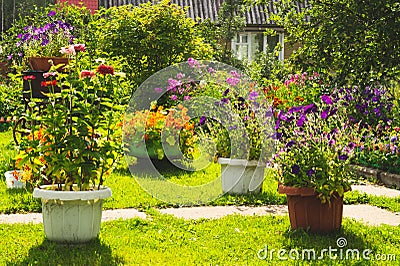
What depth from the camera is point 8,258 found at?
4160mm

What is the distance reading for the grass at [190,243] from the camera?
4.18 m

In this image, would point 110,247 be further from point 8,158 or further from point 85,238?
point 8,158

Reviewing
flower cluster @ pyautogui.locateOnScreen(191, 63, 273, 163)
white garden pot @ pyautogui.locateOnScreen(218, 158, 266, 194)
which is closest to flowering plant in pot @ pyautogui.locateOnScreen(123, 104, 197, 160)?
flower cluster @ pyautogui.locateOnScreen(191, 63, 273, 163)

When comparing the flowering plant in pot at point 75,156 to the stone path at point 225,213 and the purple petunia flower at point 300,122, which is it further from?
the purple petunia flower at point 300,122

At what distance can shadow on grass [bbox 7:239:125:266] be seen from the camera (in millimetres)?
4074

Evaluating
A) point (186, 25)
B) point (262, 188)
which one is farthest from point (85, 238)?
point (186, 25)

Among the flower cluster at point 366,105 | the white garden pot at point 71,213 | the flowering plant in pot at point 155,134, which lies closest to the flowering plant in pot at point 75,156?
the white garden pot at point 71,213

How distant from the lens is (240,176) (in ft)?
21.2

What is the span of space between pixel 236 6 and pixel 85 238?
48.6 feet

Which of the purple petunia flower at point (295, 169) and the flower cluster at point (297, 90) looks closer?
the purple petunia flower at point (295, 169)

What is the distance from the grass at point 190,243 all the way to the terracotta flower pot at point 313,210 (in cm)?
8

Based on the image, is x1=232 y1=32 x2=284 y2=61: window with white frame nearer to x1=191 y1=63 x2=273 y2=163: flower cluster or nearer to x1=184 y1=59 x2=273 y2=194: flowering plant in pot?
x1=191 y1=63 x2=273 y2=163: flower cluster

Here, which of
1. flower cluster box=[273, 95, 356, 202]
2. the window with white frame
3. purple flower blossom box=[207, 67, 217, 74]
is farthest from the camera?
the window with white frame

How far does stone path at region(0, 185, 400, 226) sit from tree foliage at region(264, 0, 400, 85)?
2738 millimetres
